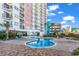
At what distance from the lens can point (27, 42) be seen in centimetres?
397

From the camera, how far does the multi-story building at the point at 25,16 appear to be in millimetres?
3916

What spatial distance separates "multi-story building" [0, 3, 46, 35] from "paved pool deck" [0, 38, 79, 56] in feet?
1.03

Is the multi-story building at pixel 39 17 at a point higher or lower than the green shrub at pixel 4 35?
higher

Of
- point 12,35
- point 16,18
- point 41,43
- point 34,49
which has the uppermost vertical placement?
point 16,18

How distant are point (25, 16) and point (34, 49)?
0.75m

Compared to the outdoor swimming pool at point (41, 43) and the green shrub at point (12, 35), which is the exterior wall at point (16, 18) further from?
the outdoor swimming pool at point (41, 43)

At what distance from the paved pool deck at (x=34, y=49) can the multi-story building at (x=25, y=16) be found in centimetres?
31

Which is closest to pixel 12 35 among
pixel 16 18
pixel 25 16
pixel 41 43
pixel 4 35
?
pixel 4 35

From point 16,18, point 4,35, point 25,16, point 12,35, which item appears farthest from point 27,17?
point 4,35

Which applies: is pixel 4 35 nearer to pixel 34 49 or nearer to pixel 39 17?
pixel 34 49

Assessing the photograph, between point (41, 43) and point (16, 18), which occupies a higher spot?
point (16, 18)

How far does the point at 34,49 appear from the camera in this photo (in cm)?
395

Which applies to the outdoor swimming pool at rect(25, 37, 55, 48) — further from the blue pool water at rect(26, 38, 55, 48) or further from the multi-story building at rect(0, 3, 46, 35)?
the multi-story building at rect(0, 3, 46, 35)

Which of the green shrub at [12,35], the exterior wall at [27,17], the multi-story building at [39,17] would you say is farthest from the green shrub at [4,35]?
the multi-story building at [39,17]
